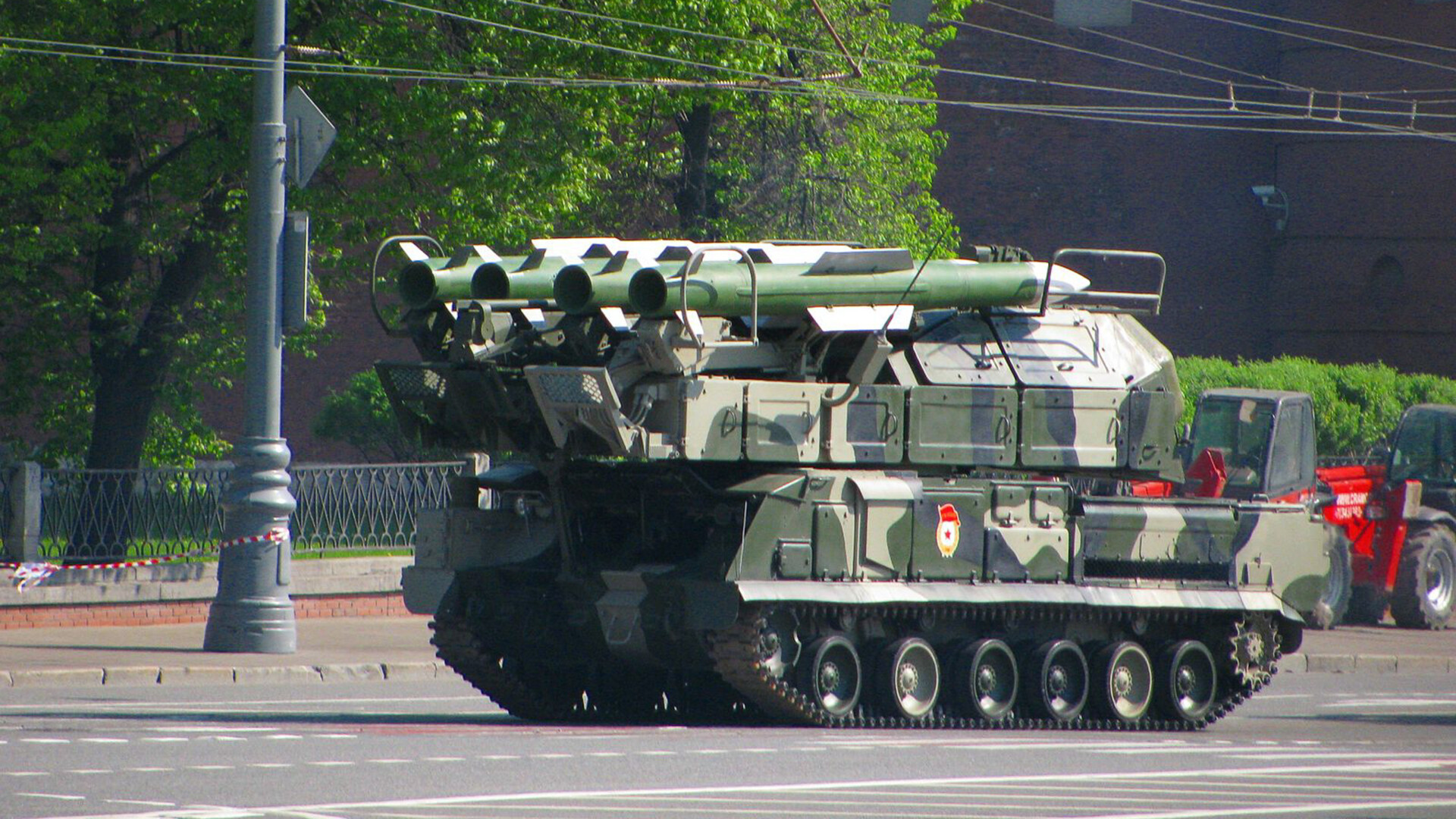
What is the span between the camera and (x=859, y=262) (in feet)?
45.1

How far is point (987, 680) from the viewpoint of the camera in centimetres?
1412

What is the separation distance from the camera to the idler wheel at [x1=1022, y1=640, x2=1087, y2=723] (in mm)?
14266

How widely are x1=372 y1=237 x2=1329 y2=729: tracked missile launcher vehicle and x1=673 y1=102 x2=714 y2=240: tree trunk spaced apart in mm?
13721

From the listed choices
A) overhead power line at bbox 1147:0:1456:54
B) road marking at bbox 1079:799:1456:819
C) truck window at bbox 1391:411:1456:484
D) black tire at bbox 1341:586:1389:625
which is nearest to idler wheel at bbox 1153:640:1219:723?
road marking at bbox 1079:799:1456:819

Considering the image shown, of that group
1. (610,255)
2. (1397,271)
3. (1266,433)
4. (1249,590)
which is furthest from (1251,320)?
(610,255)

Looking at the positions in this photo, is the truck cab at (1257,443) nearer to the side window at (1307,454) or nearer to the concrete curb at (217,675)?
the side window at (1307,454)

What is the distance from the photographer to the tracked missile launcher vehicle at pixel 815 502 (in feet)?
42.9

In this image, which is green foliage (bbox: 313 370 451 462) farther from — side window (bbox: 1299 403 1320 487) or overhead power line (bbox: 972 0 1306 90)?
side window (bbox: 1299 403 1320 487)

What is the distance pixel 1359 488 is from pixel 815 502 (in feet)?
43.4

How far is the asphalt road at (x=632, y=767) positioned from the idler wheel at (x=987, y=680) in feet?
1.77

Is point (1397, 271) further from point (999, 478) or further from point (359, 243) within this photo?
point (999, 478)

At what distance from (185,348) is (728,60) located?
6.99m

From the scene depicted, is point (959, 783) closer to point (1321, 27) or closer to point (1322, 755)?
point (1322, 755)

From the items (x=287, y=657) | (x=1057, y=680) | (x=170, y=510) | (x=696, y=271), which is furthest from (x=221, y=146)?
(x=1057, y=680)
